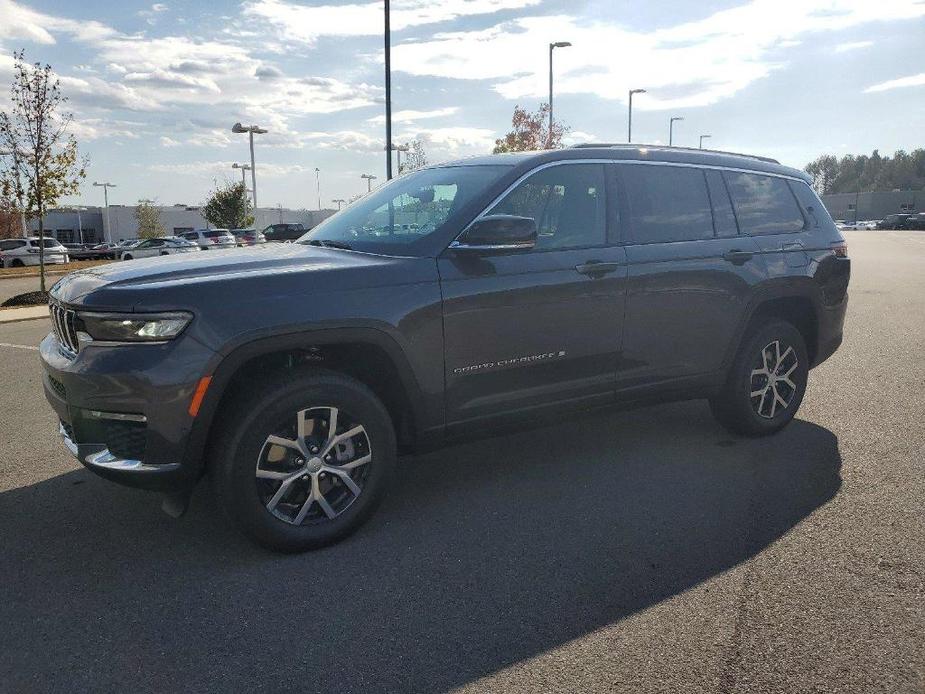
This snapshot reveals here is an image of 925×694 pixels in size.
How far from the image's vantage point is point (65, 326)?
3.58 metres

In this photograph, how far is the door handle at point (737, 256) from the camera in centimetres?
497

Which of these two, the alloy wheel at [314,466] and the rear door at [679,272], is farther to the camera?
the rear door at [679,272]

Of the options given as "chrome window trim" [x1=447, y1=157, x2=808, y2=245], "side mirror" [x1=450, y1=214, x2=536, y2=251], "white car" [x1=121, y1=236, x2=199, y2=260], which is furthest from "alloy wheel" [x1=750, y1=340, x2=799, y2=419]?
"white car" [x1=121, y1=236, x2=199, y2=260]

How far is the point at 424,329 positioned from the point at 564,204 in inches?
48.3

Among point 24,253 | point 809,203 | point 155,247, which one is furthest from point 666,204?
point 24,253

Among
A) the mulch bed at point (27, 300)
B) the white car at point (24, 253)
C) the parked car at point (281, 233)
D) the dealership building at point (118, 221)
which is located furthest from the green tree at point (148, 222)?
the parked car at point (281, 233)

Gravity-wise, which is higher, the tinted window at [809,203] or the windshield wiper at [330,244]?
the tinted window at [809,203]

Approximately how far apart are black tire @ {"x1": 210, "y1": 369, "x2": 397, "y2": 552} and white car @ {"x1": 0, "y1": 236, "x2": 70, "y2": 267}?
4035 cm

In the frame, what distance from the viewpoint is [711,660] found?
2.73 m

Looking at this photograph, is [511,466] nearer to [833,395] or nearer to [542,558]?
[542,558]

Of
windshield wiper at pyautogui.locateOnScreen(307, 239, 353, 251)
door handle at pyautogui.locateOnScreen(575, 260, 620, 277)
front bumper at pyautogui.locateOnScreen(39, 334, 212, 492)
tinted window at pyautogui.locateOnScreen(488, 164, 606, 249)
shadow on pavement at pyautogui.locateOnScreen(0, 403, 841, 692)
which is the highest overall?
tinted window at pyautogui.locateOnScreen(488, 164, 606, 249)

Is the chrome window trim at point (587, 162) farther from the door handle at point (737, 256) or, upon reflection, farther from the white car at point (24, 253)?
the white car at point (24, 253)

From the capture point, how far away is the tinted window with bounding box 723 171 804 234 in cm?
519

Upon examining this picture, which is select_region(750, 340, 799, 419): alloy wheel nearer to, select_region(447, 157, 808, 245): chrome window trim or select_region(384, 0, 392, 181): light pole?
select_region(447, 157, 808, 245): chrome window trim
